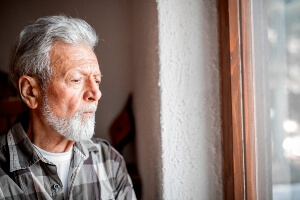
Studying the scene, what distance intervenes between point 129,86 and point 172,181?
89 centimetres

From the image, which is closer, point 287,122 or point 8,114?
point 287,122

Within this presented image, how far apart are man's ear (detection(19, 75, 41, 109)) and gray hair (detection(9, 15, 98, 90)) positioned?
2 centimetres

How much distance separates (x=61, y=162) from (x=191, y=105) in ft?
1.92

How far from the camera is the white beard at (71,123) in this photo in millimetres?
1212

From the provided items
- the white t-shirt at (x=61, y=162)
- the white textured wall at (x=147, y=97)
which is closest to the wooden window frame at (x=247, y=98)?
the white textured wall at (x=147, y=97)

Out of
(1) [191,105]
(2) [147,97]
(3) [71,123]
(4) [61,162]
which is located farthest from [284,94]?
(4) [61,162]

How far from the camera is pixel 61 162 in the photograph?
1280 millimetres

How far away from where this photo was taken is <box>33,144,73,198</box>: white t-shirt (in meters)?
1.25

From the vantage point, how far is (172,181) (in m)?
1.26

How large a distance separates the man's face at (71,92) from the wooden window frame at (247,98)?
0.53 metres

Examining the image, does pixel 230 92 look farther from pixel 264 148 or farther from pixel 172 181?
pixel 172 181

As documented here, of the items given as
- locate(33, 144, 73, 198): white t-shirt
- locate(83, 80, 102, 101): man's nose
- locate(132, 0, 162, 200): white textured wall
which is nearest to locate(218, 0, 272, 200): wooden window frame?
locate(132, 0, 162, 200): white textured wall

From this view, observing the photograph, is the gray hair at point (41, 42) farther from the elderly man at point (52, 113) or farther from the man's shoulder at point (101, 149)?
the man's shoulder at point (101, 149)

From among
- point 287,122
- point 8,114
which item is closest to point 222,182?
point 287,122
